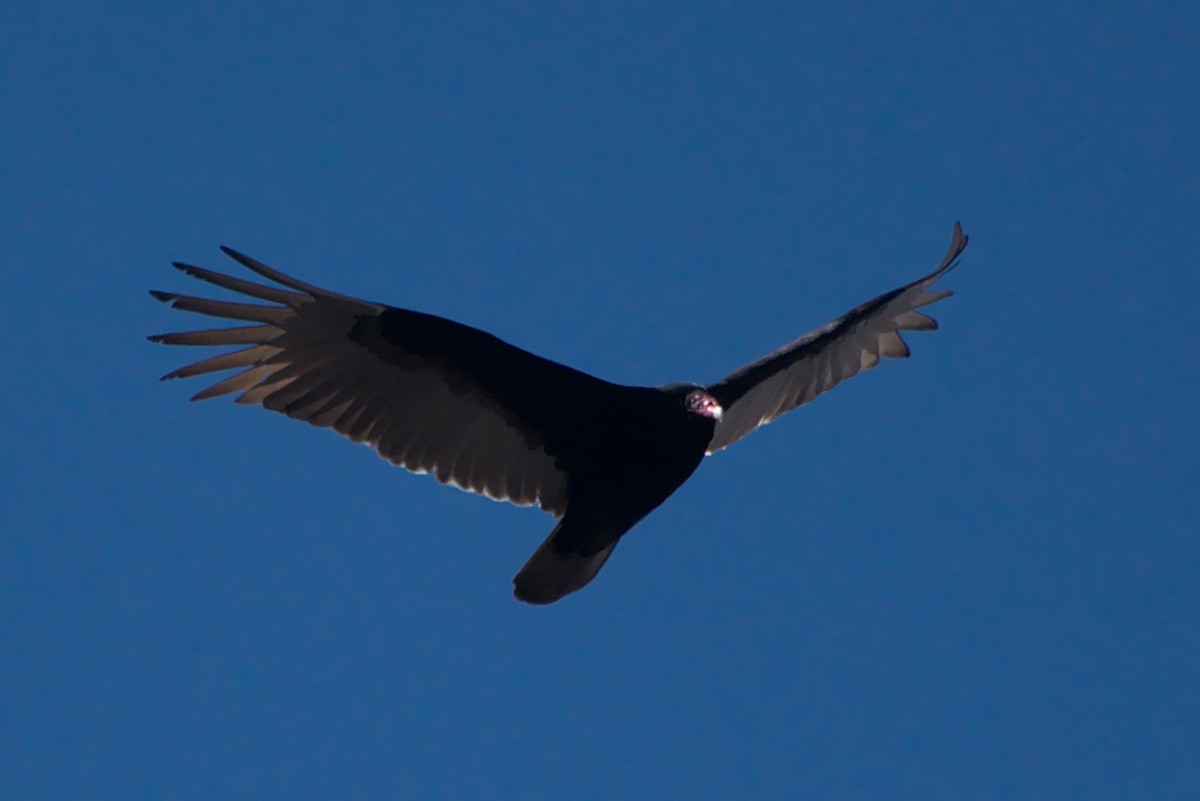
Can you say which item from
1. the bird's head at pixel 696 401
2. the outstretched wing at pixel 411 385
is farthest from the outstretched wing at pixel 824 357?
the outstretched wing at pixel 411 385

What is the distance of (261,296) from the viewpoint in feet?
18.1

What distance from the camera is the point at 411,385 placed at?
6.00 m

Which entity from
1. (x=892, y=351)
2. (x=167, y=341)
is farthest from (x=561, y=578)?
(x=892, y=351)

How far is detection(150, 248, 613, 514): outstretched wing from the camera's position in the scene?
5.72 m

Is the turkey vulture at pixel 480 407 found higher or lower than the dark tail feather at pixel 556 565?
higher

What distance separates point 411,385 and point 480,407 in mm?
318

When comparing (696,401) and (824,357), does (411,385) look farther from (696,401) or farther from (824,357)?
(824,357)

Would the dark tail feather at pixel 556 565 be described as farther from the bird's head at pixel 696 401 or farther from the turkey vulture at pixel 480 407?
the bird's head at pixel 696 401

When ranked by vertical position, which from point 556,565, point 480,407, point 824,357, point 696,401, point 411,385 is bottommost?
point 556,565

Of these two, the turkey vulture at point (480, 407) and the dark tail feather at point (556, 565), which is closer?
the turkey vulture at point (480, 407)

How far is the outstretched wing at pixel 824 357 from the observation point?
659 cm

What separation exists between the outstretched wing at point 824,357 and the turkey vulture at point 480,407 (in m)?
0.29

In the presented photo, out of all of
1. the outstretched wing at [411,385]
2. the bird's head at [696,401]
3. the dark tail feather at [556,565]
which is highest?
the outstretched wing at [411,385]

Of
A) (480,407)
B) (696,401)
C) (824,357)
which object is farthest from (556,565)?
(824,357)
